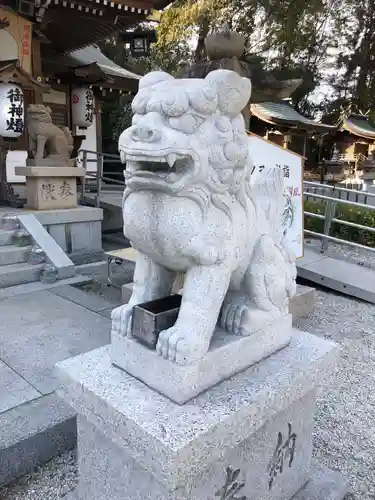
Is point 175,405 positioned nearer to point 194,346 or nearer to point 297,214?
point 194,346

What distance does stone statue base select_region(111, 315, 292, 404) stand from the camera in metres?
1.46

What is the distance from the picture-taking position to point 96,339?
3.30m

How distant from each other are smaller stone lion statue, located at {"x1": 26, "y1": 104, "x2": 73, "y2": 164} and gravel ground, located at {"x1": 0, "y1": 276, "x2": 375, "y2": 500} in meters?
4.52

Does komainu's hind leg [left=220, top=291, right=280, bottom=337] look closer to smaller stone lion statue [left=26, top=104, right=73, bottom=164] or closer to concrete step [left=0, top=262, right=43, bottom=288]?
concrete step [left=0, top=262, right=43, bottom=288]

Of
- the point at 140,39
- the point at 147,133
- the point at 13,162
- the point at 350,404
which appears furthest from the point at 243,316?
the point at 140,39

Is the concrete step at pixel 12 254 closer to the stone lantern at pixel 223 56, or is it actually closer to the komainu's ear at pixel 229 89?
the stone lantern at pixel 223 56

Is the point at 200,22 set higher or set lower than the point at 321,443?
higher

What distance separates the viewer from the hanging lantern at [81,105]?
27.1 ft

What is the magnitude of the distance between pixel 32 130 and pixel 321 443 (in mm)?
5835

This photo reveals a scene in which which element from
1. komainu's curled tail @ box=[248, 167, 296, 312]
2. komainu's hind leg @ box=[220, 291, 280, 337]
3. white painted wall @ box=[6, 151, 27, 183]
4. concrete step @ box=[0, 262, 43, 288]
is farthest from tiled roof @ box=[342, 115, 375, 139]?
komainu's hind leg @ box=[220, 291, 280, 337]

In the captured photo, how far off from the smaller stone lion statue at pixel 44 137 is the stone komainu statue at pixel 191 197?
5271 millimetres

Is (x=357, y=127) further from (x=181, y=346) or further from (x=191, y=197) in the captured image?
(x=181, y=346)

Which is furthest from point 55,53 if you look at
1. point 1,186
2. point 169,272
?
point 169,272

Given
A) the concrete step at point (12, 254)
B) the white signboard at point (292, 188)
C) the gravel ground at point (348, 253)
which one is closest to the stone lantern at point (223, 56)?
the white signboard at point (292, 188)
